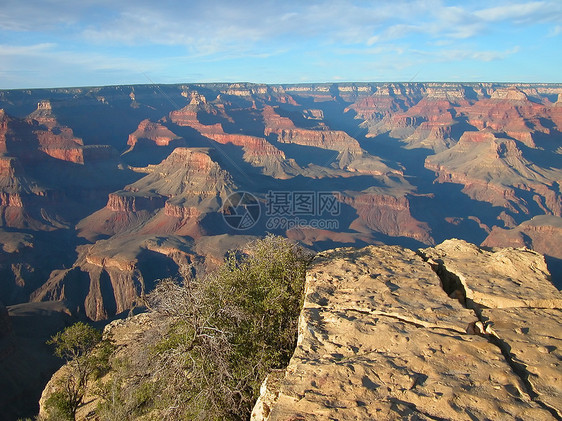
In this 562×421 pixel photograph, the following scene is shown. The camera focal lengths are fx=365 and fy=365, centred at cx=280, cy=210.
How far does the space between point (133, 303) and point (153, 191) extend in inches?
1597

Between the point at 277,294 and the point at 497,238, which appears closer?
the point at 277,294

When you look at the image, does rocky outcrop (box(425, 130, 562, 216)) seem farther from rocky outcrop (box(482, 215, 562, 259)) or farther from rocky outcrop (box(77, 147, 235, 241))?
rocky outcrop (box(77, 147, 235, 241))

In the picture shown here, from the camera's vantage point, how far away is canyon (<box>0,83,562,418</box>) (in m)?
49.1

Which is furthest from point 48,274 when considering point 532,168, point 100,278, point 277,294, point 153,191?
point 532,168

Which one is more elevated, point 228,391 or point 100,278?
point 228,391

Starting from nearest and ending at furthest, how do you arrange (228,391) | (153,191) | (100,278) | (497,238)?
(228,391), (100,278), (497,238), (153,191)

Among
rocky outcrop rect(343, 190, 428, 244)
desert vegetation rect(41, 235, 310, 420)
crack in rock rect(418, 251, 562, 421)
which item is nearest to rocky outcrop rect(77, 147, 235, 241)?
rocky outcrop rect(343, 190, 428, 244)

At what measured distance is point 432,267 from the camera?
11703 mm

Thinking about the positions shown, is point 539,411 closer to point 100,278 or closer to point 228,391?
point 228,391

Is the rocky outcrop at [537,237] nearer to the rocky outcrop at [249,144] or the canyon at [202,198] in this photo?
the canyon at [202,198]

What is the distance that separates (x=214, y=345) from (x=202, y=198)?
6664 cm

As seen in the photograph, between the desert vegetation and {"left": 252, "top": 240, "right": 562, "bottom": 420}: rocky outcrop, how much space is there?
0.94m
